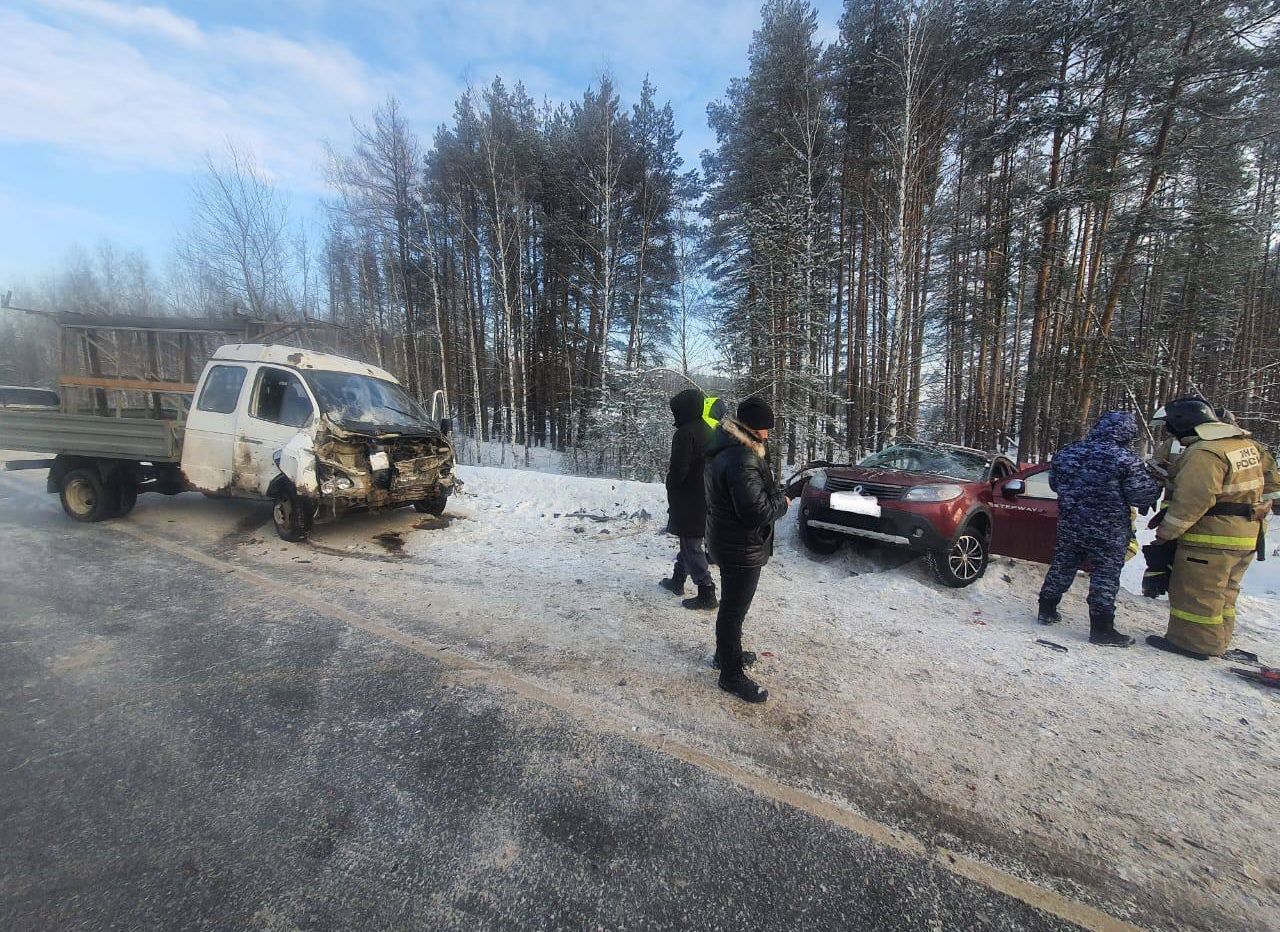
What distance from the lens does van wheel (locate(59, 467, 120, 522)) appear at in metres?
6.48

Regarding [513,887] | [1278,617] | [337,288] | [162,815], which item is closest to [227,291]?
[337,288]

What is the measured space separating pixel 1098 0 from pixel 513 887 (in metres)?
17.8

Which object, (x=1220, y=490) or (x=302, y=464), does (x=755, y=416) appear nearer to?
(x=1220, y=490)

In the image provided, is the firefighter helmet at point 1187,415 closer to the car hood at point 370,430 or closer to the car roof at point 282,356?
the car hood at point 370,430

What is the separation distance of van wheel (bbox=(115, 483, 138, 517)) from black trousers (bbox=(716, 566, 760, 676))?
8.31 meters

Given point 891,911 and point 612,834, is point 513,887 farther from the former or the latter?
point 891,911

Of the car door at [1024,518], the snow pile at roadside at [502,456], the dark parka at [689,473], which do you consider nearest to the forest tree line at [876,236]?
the snow pile at roadside at [502,456]

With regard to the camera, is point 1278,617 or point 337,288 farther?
point 337,288

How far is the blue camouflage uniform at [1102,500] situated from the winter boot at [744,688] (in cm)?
310

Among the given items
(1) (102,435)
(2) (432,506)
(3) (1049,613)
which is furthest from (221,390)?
(3) (1049,613)

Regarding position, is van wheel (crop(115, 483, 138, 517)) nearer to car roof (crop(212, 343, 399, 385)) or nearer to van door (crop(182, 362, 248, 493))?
van door (crop(182, 362, 248, 493))

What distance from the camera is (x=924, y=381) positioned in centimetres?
1552

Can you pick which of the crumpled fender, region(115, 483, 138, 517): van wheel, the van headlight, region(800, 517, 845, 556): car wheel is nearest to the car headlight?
region(800, 517, 845, 556): car wheel

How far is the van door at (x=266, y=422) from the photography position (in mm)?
5699
